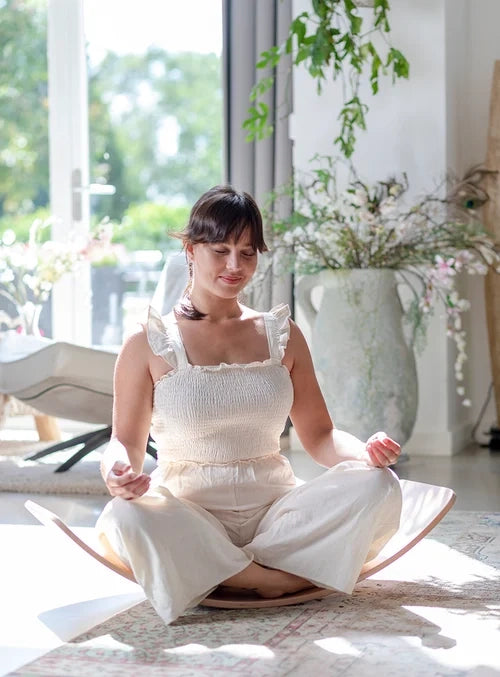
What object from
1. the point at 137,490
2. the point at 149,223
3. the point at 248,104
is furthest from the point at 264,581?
the point at 149,223

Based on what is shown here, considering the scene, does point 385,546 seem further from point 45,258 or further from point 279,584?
point 45,258

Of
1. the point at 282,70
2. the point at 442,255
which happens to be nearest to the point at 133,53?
the point at 282,70

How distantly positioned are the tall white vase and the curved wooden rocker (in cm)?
179

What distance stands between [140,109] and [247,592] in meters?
13.0

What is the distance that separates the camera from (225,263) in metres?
2.51

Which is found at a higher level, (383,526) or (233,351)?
(233,351)

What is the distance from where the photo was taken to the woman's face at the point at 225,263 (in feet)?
8.22

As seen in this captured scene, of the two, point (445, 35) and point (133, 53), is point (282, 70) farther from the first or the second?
point (133, 53)

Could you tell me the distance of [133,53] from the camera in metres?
14.5

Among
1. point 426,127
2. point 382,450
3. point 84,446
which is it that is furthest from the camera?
point 426,127

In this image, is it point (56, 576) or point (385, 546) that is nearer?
point (385, 546)

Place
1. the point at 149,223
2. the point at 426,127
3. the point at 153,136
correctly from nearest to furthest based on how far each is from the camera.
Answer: the point at 426,127 → the point at 149,223 → the point at 153,136

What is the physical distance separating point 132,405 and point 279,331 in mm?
389

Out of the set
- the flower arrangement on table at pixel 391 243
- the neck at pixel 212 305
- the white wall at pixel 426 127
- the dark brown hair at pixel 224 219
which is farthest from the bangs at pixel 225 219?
the white wall at pixel 426 127
